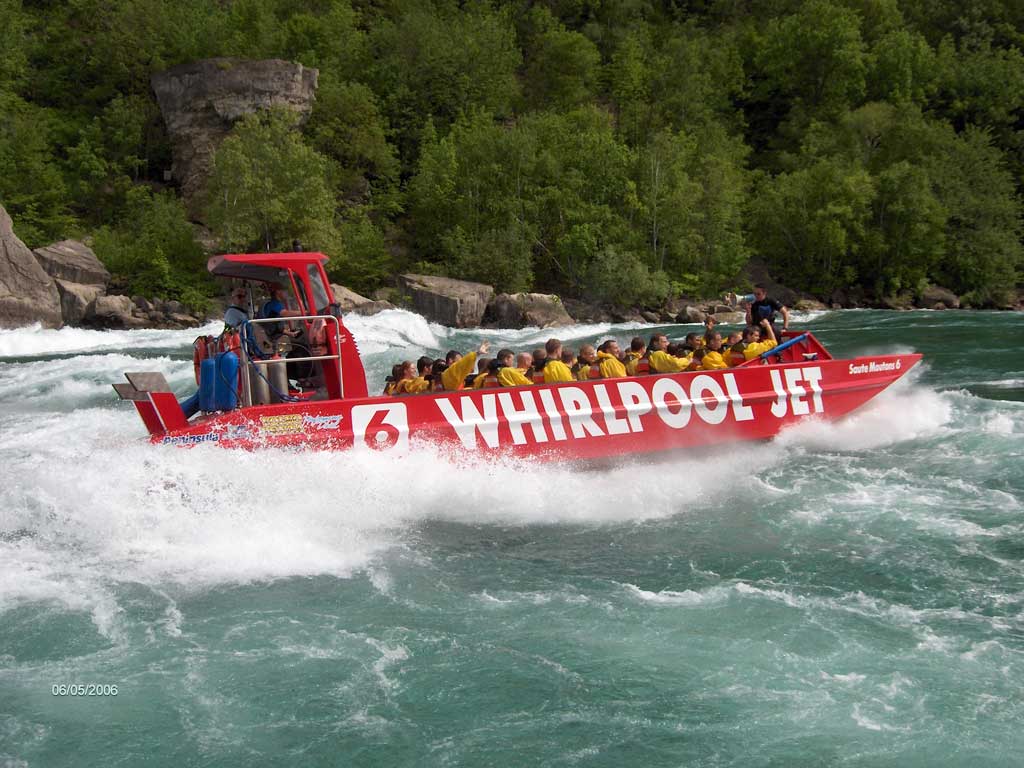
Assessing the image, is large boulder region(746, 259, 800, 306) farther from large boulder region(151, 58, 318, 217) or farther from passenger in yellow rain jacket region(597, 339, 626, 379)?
passenger in yellow rain jacket region(597, 339, 626, 379)

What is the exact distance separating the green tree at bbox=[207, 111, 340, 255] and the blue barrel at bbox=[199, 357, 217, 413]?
32.2 meters

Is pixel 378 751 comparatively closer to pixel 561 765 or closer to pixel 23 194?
pixel 561 765

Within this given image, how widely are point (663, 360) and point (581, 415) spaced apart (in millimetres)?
1883

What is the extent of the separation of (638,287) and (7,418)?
29793 mm

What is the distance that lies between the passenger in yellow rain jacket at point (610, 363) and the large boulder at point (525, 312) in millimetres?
Result: 25413

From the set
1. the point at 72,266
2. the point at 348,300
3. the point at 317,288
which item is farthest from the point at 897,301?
the point at 317,288

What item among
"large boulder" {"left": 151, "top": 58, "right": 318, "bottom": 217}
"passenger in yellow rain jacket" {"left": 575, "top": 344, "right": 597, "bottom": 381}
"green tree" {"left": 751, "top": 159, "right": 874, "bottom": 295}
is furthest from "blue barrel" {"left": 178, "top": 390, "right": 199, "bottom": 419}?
"green tree" {"left": 751, "top": 159, "right": 874, "bottom": 295}

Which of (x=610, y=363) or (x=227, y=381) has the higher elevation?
(x=227, y=381)

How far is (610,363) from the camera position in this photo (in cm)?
1276

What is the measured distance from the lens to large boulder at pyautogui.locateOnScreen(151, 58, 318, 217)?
49.7m

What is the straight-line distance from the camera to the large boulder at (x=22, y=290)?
3319 centimetres

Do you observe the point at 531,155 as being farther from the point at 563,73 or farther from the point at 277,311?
the point at 277,311

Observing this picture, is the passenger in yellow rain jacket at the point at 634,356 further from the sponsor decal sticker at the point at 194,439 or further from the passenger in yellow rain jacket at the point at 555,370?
the sponsor decal sticker at the point at 194,439

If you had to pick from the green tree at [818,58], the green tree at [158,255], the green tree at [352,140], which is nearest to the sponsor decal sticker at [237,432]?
the green tree at [158,255]
